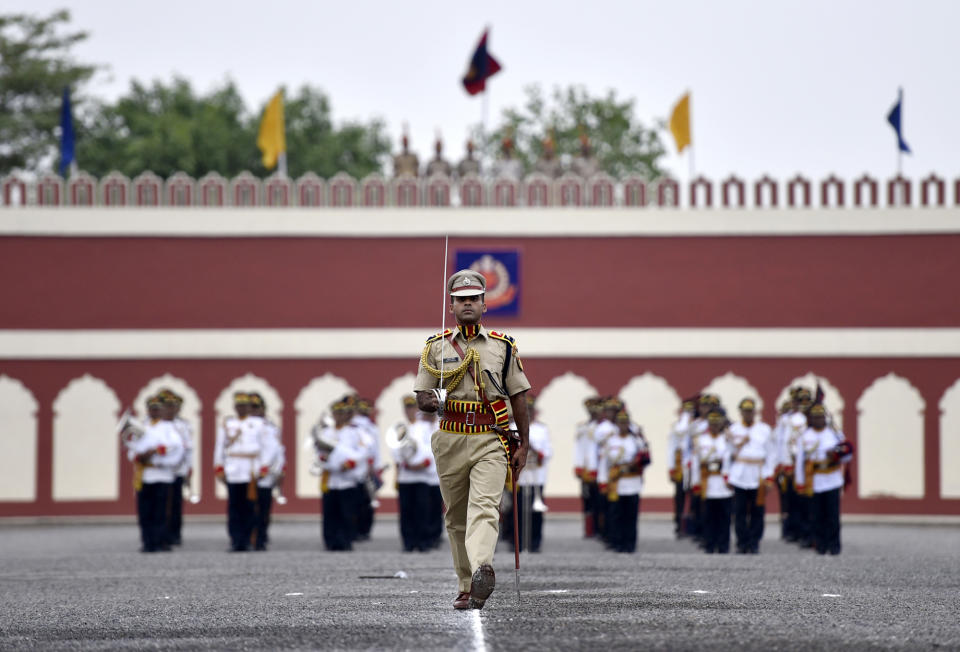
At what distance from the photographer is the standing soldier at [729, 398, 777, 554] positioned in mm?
20047

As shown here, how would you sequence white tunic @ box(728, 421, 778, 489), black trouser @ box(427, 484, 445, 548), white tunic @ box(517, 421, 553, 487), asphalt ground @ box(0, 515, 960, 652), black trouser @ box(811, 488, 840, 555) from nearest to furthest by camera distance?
asphalt ground @ box(0, 515, 960, 652) < black trouser @ box(811, 488, 840, 555) < white tunic @ box(728, 421, 778, 489) < white tunic @ box(517, 421, 553, 487) < black trouser @ box(427, 484, 445, 548)

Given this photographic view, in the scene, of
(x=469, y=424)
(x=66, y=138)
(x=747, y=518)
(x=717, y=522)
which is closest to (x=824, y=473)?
(x=747, y=518)

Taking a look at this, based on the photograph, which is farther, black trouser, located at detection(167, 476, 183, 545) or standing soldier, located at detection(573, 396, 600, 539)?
standing soldier, located at detection(573, 396, 600, 539)

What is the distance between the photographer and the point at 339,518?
20734 mm

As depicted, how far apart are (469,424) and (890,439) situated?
20.9 m

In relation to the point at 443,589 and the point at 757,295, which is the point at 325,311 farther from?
the point at 443,589

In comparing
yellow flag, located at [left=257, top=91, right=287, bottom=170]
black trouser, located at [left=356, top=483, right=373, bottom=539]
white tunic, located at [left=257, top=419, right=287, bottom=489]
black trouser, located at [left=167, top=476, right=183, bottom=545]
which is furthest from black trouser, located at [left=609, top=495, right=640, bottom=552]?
yellow flag, located at [left=257, top=91, right=287, bottom=170]

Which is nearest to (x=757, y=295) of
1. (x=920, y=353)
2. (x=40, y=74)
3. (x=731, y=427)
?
(x=920, y=353)

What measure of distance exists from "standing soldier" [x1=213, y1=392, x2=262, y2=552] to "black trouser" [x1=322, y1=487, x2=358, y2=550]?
3.03 ft

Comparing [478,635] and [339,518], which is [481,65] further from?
[478,635]

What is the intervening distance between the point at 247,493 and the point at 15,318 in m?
11.6

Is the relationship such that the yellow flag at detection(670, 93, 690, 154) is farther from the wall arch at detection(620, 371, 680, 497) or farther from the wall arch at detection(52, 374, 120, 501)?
the wall arch at detection(52, 374, 120, 501)

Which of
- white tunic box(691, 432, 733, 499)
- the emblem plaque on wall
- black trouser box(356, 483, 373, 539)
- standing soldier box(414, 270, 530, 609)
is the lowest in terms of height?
black trouser box(356, 483, 373, 539)

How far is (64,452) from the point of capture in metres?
30.0
